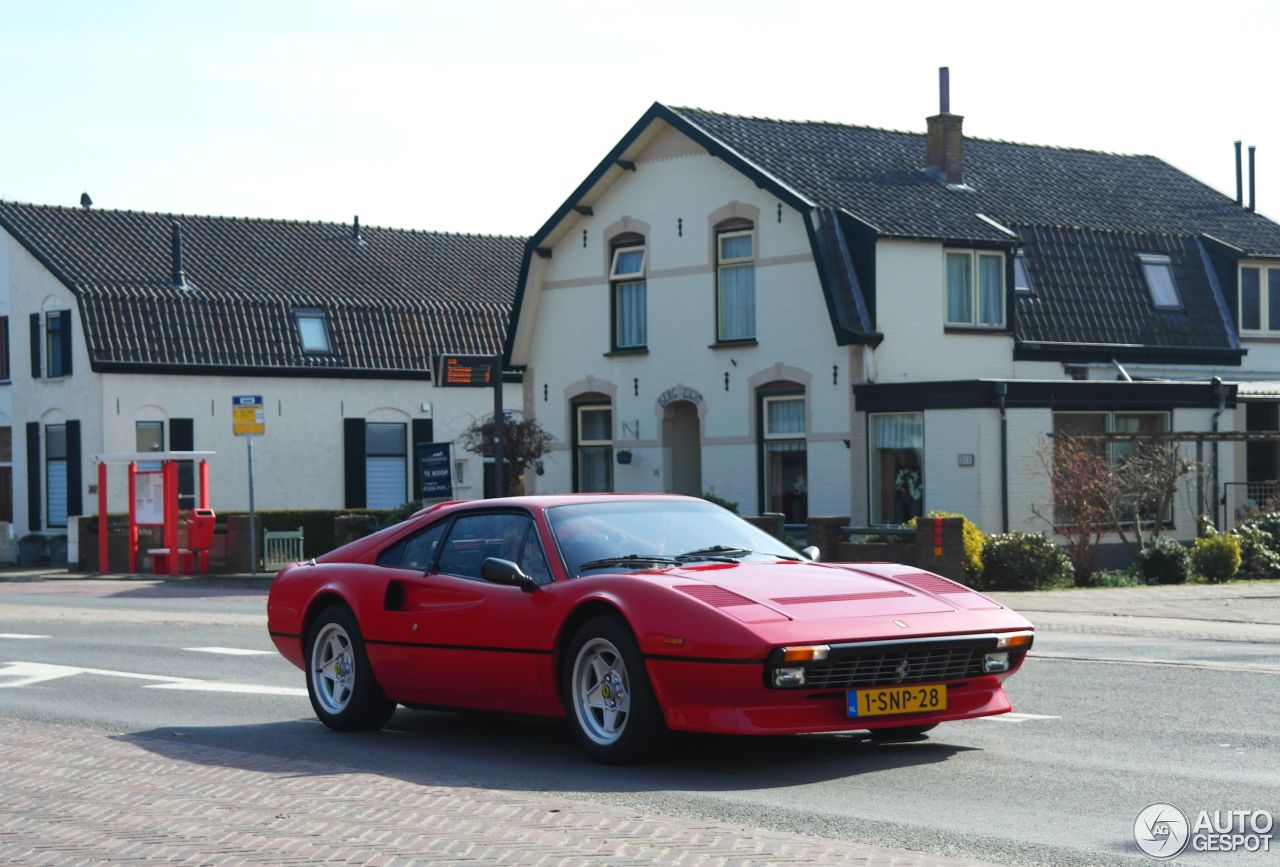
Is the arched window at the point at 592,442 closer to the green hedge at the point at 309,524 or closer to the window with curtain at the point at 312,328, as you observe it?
the green hedge at the point at 309,524

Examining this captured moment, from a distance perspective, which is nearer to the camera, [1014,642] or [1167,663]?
[1014,642]

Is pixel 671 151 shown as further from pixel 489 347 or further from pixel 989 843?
pixel 989 843

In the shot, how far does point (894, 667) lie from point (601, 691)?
1514 mm

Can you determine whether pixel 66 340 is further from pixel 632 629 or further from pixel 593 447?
pixel 632 629

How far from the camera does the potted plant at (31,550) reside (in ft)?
144

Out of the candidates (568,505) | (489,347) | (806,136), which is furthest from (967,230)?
(568,505)

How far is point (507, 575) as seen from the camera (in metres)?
10.4

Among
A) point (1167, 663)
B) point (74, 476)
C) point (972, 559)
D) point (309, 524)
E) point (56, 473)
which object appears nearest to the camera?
point (1167, 663)

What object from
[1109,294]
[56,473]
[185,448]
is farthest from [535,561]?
[56,473]

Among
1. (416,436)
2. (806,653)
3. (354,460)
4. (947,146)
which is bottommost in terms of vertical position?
(806,653)

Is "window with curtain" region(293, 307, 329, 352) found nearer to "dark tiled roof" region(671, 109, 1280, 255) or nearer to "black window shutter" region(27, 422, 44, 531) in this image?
"black window shutter" region(27, 422, 44, 531)

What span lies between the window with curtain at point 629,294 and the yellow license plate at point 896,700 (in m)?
26.2

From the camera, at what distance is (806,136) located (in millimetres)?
36125

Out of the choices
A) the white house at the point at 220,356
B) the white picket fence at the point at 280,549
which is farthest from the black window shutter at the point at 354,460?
the white picket fence at the point at 280,549
